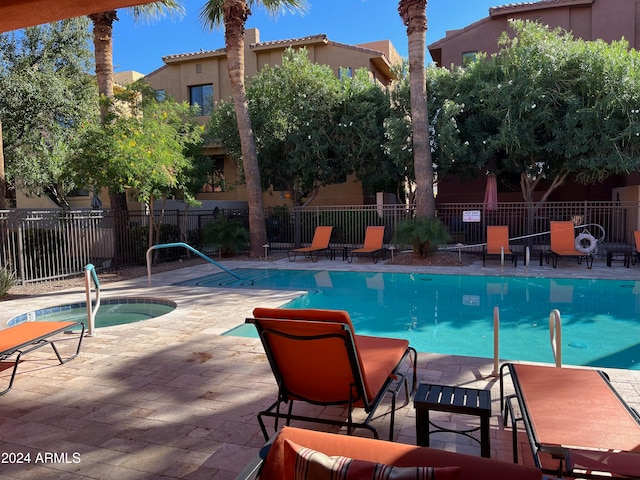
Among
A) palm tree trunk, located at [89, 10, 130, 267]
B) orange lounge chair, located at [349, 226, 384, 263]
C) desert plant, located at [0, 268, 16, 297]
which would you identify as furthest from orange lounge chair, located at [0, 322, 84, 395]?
orange lounge chair, located at [349, 226, 384, 263]

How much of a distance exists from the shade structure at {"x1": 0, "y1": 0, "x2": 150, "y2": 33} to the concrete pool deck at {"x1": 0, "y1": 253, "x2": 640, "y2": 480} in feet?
10.8

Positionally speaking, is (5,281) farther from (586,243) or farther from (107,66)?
(586,243)

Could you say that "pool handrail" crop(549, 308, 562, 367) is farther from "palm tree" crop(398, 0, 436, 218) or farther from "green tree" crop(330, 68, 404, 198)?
"green tree" crop(330, 68, 404, 198)

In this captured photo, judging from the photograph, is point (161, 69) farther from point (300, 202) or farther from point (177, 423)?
point (177, 423)

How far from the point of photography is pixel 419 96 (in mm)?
13109

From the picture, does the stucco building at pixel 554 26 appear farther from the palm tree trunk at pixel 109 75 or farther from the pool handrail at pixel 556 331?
the pool handrail at pixel 556 331

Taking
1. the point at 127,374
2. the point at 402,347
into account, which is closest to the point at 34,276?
the point at 127,374

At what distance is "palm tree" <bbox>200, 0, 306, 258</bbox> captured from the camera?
1387cm

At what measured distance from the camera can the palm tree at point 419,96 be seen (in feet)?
42.3

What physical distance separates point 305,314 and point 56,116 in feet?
57.4

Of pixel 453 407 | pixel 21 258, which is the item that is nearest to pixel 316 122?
pixel 21 258

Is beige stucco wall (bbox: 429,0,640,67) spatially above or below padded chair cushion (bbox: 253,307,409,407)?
above

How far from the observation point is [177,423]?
11.1 feet

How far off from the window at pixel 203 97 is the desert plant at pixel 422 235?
15.4 meters
